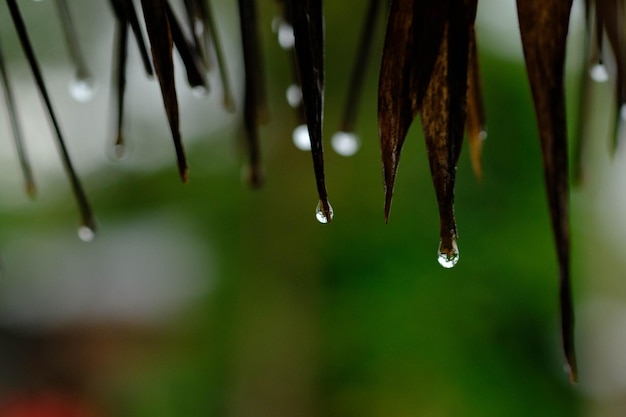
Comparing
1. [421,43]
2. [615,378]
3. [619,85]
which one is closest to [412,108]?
[421,43]

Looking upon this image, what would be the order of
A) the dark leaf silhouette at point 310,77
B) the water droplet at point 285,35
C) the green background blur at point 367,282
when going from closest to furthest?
the dark leaf silhouette at point 310,77, the water droplet at point 285,35, the green background blur at point 367,282

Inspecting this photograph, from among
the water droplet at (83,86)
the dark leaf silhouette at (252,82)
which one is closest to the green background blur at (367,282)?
the water droplet at (83,86)

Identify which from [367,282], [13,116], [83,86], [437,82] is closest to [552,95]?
[437,82]

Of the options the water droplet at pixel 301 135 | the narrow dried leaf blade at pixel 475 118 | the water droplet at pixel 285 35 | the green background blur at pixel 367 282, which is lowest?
the green background blur at pixel 367 282

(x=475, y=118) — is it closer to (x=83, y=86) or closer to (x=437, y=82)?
(x=437, y=82)

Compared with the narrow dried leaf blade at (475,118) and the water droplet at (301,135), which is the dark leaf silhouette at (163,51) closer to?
the narrow dried leaf blade at (475,118)

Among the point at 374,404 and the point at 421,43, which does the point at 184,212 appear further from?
the point at 421,43

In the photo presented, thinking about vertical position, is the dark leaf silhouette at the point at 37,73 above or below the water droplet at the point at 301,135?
above

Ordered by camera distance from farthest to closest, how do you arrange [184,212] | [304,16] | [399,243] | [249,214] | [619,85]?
[184,212]
[249,214]
[399,243]
[619,85]
[304,16]
